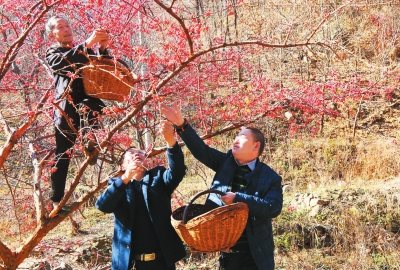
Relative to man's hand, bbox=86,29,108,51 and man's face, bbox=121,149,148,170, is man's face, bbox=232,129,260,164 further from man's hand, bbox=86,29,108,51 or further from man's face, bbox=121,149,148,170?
man's hand, bbox=86,29,108,51

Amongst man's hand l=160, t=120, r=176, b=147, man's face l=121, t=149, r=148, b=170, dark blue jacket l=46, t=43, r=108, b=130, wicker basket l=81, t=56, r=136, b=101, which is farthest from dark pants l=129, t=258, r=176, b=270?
dark blue jacket l=46, t=43, r=108, b=130

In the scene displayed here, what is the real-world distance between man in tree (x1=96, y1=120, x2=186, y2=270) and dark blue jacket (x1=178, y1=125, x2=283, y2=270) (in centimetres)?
19

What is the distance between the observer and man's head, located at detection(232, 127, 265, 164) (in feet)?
8.32

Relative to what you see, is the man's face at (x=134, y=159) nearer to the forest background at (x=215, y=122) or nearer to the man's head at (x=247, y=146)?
the forest background at (x=215, y=122)

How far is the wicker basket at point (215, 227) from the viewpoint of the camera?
2.11 m

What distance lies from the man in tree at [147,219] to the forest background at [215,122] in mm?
372

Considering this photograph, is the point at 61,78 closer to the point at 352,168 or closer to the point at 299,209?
the point at 299,209

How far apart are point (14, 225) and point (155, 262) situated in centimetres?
476

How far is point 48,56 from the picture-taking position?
Result: 2.93m

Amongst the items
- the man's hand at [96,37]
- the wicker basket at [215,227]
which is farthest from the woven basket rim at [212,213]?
the man's hand at [96,37]

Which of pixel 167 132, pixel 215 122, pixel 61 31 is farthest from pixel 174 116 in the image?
pixel 215 122

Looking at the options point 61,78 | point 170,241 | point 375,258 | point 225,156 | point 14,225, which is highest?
point 61,78

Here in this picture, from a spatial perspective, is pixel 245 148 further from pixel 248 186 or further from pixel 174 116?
pixel 174 116

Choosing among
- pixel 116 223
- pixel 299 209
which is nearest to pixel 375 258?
pixel 299 209
